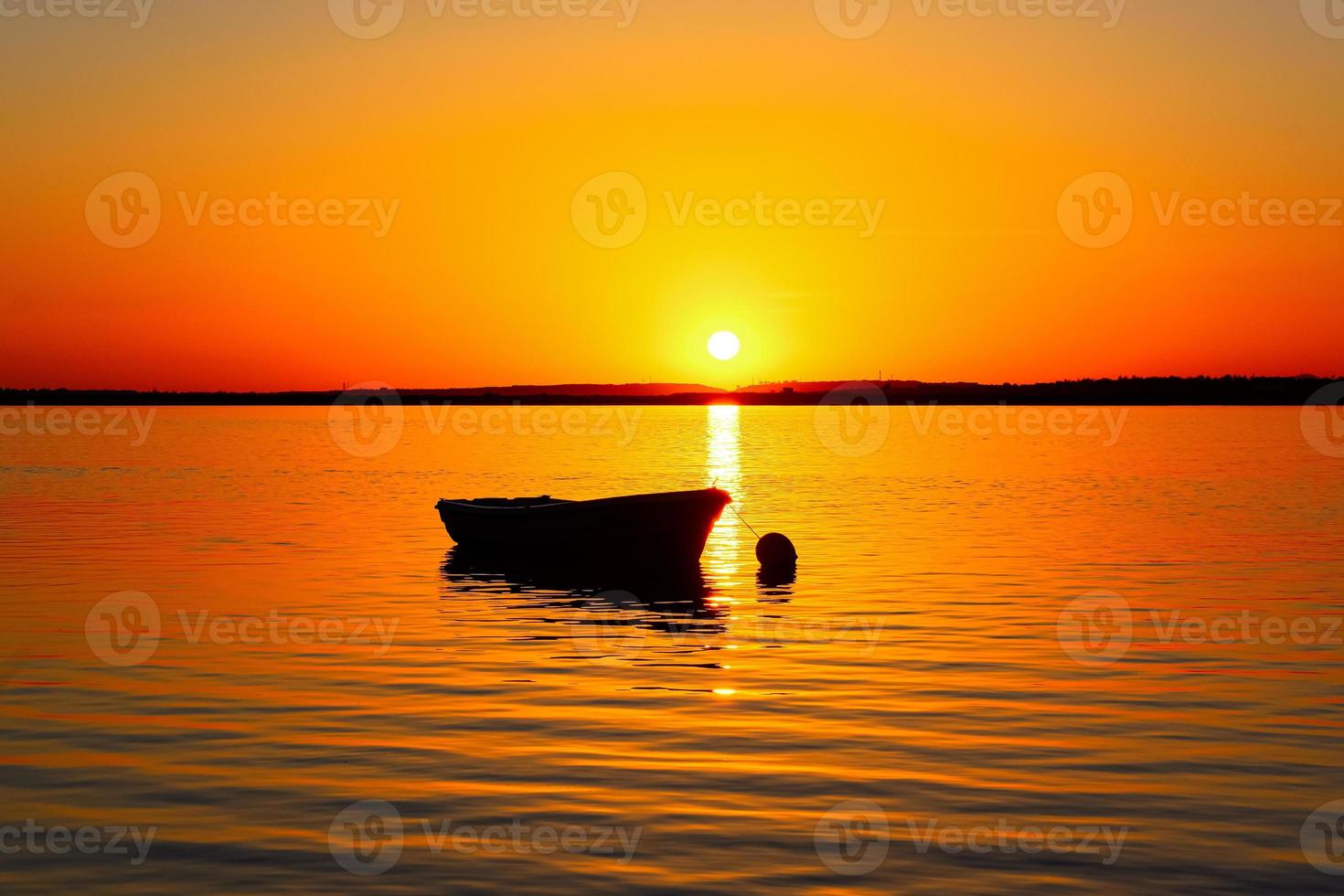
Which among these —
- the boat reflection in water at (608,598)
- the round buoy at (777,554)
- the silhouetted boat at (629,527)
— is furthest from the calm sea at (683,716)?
the silhouetted boat at (629,527)

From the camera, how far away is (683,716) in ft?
59.7

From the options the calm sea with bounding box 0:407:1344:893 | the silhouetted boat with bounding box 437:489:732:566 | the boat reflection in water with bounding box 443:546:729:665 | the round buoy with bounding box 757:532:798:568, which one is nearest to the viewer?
the calm sea with bounding box 0:407:1344:893

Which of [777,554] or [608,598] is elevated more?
[777,554]

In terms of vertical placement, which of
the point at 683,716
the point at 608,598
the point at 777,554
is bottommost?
the point at 683,716

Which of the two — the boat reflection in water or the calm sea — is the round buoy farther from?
the boat reflection in water

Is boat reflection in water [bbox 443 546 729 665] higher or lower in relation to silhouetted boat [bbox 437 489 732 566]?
lower

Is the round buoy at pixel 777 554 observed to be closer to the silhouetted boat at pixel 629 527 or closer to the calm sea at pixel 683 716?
the calm sea at pixel 683 716

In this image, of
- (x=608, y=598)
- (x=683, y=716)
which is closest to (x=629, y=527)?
(x=608, y=598)

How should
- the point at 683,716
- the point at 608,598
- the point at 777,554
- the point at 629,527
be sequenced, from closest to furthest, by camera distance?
the point at 683,716
the point at 608,598
the point at 629,527
the point at 777,554

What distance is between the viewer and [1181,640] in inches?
953

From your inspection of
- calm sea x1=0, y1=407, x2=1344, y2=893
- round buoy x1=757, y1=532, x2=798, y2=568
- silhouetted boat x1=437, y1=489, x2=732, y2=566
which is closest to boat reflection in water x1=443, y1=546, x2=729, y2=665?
calm sea x1=0, y1=407, x2=1344, y2=893

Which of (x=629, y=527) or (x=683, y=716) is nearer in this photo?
(x=683, y=716)

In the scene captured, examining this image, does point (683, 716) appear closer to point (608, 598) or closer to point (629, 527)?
point (608, 598)

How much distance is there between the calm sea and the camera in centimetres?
1238
